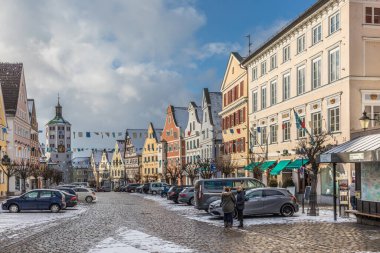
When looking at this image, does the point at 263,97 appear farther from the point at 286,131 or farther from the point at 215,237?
the point at 215,237

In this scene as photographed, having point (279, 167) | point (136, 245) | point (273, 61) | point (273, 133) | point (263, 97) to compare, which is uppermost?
point (273, 61)

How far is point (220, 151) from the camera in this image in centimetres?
7456

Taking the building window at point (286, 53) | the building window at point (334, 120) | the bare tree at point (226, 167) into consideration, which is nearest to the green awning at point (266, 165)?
the bare tree at point (226, 167)

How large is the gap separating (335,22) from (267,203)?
16.5 m

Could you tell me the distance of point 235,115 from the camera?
67.3 m

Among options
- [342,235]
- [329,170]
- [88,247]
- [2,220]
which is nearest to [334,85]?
[329,170]

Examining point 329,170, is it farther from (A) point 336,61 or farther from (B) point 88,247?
(B) point 88,247

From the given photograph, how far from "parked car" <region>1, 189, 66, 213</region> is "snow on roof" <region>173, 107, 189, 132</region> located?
6380 cm

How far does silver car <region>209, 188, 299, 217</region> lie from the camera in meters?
29.0

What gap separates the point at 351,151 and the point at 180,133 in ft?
249

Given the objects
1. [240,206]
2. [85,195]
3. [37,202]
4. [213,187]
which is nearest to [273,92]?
[85,195]

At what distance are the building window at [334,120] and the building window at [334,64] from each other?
2191mm

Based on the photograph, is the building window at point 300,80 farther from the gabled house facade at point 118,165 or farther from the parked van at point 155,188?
the gabled house facade at point 118,165

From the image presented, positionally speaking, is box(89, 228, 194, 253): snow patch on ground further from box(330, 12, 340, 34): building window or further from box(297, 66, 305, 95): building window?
box(297, 66, 305, 95): building window
